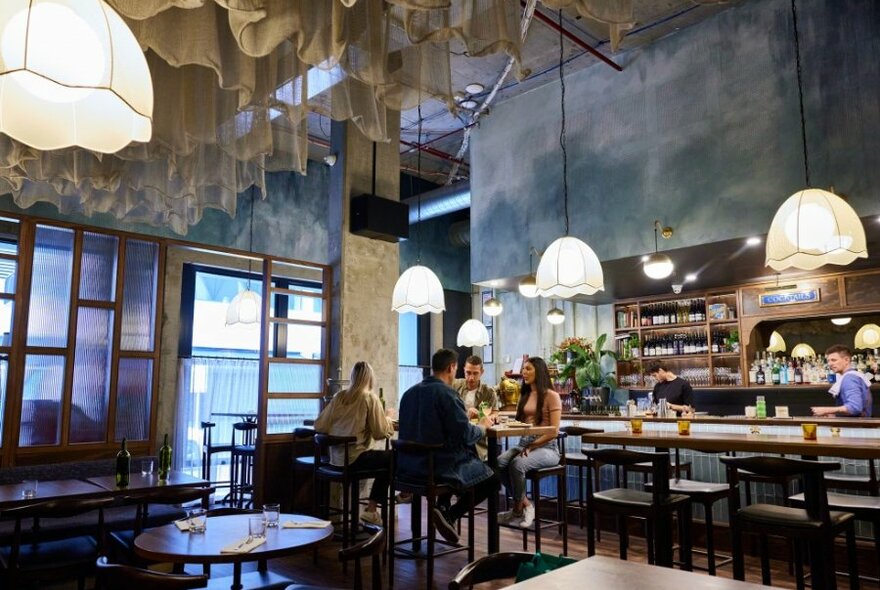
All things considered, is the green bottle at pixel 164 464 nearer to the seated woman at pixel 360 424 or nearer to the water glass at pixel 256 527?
the seated woman at pixel 360 424

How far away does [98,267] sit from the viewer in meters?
5.61

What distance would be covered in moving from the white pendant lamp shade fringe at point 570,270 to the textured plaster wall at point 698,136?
2455 mm

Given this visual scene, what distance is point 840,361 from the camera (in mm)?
6773

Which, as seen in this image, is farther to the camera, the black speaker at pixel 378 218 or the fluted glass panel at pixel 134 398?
the black speaker at pixel 378 218

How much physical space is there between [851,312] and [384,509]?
6226 millimetres

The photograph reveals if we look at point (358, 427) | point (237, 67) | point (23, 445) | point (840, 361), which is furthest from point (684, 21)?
point (23, 445)

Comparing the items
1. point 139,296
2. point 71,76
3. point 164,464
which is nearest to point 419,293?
point 164,464

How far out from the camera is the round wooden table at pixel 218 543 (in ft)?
8.28

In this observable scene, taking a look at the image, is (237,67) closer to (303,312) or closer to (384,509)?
(384,509)

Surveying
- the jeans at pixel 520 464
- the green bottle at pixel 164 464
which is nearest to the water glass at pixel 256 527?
the green bottle at pixel 164 464

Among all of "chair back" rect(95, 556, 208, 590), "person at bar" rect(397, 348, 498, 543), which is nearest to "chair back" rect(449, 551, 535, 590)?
"chair back" rect(95, 556, 208, 590)

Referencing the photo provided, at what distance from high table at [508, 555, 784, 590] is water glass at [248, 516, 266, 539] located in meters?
1.55

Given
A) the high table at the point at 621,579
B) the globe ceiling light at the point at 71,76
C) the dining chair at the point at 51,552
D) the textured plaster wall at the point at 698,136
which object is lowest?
the dining chair at the point at 51,552

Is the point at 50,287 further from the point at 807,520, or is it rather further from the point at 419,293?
the point at 807,520
